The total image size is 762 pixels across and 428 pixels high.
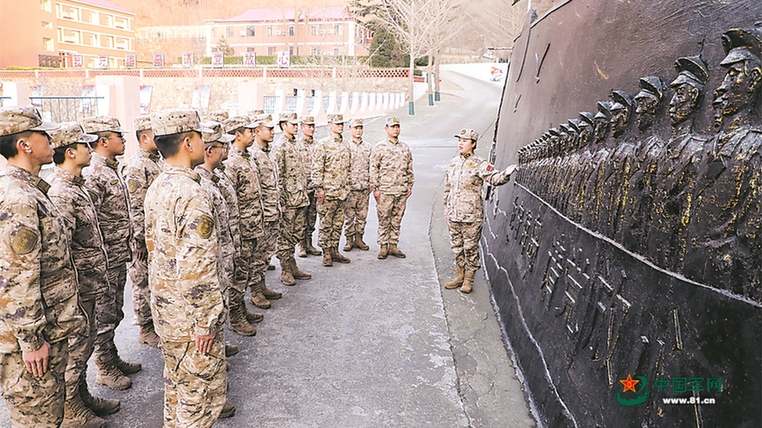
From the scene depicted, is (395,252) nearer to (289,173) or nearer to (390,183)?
(390,183)

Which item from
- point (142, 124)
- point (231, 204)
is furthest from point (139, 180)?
point (231, 204)

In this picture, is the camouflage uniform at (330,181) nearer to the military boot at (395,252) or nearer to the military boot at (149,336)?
the military boot at (395,252)

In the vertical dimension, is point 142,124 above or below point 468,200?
above

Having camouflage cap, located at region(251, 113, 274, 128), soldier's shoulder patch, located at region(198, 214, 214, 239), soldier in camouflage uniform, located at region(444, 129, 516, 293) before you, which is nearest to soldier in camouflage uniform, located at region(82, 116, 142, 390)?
soldier's shoulder patch, located at region(198, 214, 214, 239)

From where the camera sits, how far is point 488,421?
9.75ft

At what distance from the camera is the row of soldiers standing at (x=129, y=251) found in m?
2.36

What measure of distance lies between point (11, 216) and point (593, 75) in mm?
3007

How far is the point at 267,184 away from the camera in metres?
4.79

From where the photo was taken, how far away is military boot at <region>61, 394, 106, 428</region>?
2.76 meters

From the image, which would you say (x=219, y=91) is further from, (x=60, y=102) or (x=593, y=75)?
(x=593, y=75)

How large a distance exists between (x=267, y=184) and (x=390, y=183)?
6.62ft

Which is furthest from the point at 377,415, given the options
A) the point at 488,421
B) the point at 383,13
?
the point at 383,13

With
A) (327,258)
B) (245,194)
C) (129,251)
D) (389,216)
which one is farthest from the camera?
(389,216)

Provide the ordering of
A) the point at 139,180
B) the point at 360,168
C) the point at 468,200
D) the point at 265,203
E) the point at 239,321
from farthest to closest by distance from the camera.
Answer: the point at 360,168 < the point at 468,200 < the point at 265,203 < the point at 239,321 < the point at 139,180
